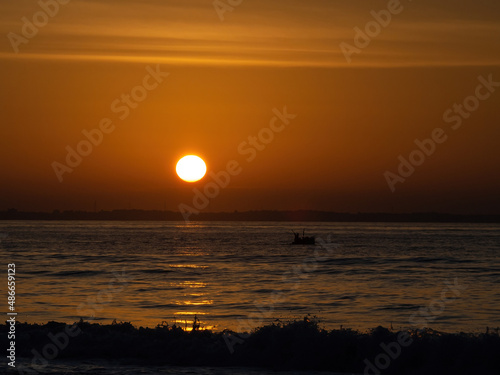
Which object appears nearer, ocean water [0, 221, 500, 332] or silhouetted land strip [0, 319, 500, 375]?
silhouetted land strip [0, 319, 500, 375]

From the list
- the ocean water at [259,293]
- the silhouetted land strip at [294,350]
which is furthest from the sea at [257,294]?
the silhouetted land strip at [294,350]

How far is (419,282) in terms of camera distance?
1928 inches

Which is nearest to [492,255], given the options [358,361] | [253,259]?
[253,259]

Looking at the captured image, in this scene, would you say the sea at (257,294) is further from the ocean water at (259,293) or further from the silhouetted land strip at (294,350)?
Result: the silhouetted land strip at (294,350)

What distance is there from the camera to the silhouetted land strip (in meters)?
Result: 19.1

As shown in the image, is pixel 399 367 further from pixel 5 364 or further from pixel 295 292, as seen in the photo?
pixel 295 292

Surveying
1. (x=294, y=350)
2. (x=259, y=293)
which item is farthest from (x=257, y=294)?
(x=294, y=350)

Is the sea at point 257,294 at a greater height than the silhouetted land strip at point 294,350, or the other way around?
the sea at point 257,294

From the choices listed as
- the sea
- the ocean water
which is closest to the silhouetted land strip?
the sea

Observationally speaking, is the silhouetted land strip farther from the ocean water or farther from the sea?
the ocean water

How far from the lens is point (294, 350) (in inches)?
778

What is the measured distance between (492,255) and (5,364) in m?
75.8

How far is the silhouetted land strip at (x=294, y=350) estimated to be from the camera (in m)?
19.1

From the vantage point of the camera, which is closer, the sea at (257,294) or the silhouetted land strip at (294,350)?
the silhouetted land strip at (294,350)
